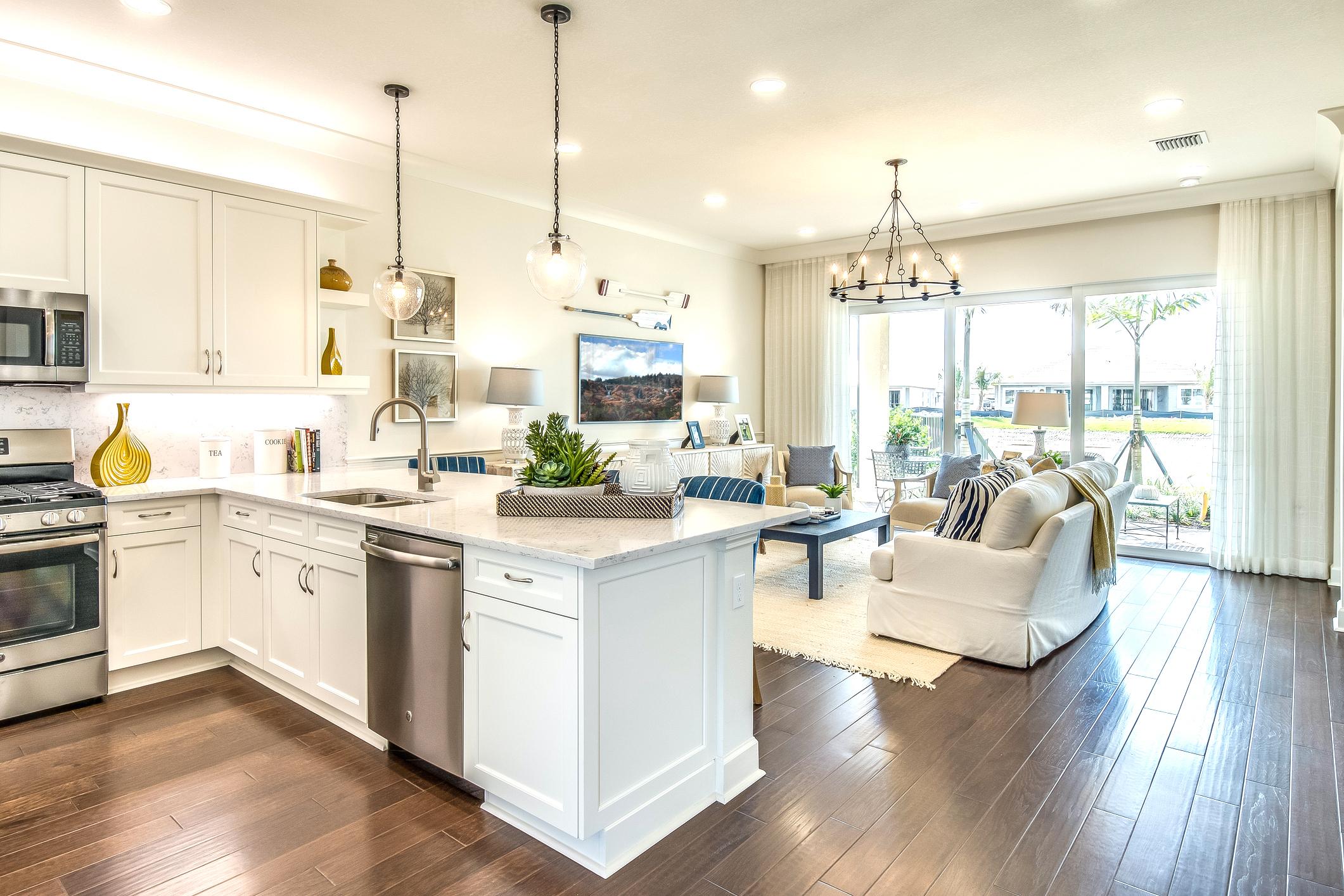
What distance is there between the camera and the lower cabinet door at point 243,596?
329 centimetres

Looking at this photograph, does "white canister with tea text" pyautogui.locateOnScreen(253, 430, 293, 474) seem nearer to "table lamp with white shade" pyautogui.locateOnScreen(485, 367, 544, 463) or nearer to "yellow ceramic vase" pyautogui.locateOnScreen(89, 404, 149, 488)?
"yellow ceramic vase" pyautogui.locateOnScreen(89, 404, 149, 488)

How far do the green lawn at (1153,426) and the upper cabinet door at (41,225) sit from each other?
6864mm

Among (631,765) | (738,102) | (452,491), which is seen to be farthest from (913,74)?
(631,765)

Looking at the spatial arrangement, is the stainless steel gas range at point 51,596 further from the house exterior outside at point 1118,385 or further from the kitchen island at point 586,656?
the house exterior outside at point 1118,385

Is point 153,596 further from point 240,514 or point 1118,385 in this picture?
point 1118,385

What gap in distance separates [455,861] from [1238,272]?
647 centimetres

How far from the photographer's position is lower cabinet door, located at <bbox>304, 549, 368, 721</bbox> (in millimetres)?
2727

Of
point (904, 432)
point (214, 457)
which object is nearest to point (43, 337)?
point (214, 457)

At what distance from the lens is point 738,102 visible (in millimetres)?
3986

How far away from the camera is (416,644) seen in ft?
8.10

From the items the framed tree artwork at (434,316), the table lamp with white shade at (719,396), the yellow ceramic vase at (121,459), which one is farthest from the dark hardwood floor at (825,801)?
the table lamp with white shade at (719,396)

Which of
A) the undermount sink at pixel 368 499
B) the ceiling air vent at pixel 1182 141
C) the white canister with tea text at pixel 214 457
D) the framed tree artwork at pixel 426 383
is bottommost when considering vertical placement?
the undermount sink at pixel 368 499

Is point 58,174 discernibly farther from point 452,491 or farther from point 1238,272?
point 1238,272

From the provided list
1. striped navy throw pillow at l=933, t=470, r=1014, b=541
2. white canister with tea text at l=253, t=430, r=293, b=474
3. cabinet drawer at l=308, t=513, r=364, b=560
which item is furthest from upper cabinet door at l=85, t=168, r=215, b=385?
striped navy throw pillow at l=933, t=470, r=1014, b=541
